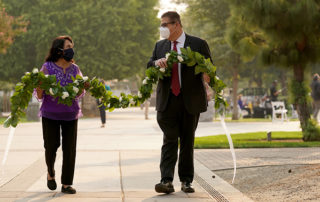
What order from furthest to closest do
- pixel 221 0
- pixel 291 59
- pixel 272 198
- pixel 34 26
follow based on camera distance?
pixel 34 26, pixel 221 0, pixel 291 59, pixel 272 198

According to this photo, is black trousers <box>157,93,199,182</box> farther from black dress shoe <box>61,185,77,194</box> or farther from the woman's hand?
the woman's hand

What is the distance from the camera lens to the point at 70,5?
33969 millimetres

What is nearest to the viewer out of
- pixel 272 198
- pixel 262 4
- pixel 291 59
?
pixel 272 198

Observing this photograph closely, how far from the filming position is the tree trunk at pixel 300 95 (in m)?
13.5

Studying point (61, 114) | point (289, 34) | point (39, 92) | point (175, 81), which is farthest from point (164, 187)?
point (289, 34)

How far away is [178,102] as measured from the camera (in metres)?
6.62

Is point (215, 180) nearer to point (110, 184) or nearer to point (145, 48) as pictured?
point (110, 184)

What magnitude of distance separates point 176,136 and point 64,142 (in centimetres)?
129

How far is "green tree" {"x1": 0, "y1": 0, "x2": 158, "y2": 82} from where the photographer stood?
33.1 meters

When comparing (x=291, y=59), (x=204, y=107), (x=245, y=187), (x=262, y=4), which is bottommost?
(x=245, y=187)

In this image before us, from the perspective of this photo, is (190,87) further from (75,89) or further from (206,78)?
(75,89)

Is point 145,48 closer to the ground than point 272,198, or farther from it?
farther from it

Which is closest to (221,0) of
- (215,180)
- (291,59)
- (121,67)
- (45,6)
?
(121,67)

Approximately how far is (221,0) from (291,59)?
14.3 meters
